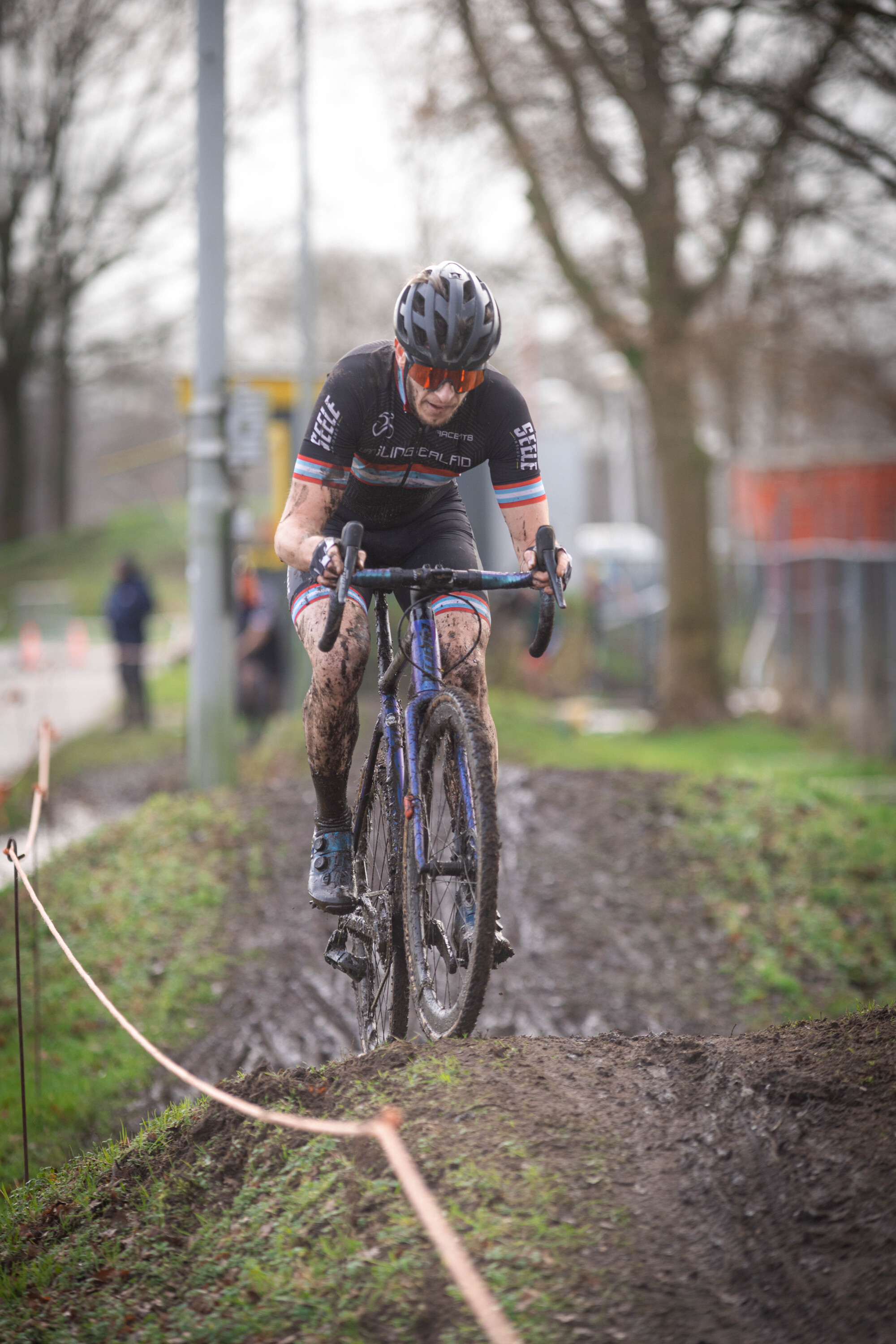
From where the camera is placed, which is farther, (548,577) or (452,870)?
(548,577)

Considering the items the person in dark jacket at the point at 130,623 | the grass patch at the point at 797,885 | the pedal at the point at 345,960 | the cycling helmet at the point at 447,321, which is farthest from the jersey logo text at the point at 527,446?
the person in dark jacket at the point at 130,623

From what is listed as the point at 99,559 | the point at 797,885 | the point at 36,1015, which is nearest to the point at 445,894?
the point at 36,1015

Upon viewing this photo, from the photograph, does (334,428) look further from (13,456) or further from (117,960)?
(13,456)

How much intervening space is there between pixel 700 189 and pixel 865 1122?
13.8 meters

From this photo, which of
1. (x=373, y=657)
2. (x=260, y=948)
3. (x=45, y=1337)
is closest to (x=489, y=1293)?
(x=45, y=1337)

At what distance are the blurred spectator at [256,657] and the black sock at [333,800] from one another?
10897mm

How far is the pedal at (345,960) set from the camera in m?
4.53

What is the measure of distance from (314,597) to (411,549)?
16.9 inches

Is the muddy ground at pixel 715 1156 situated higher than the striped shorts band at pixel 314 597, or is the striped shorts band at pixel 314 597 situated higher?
the striped shorts band at pixel 314 597

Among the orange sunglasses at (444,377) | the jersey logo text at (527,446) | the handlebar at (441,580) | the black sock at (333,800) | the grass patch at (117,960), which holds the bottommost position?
the grass patch at (117,960)

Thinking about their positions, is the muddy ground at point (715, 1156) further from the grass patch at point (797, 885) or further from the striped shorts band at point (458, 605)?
the grass patch at point (797, 885)

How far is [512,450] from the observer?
170 inches

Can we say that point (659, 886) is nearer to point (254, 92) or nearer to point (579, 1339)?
point (579, 1339)

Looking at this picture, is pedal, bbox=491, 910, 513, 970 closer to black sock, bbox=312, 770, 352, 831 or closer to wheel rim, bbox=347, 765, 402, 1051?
wheel rim, bbox=347, 765, 402, 1051
